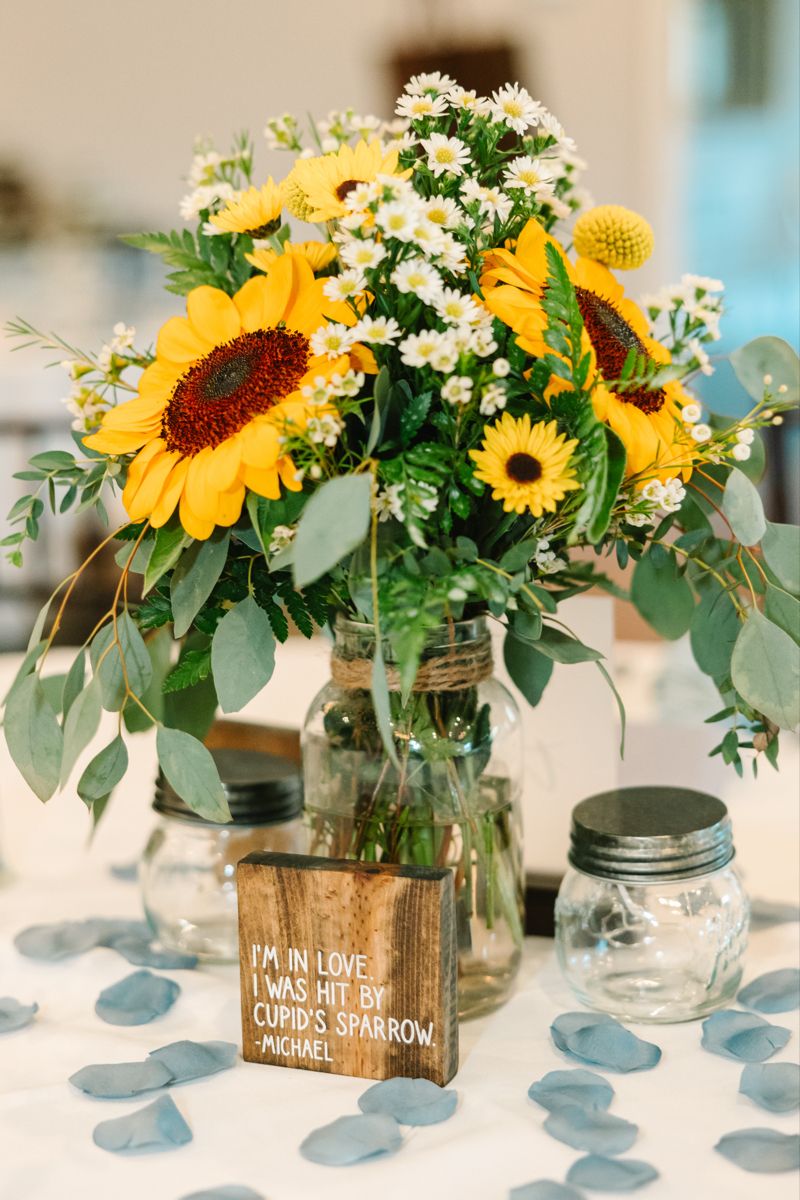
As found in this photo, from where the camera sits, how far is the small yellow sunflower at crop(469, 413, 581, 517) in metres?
0.59

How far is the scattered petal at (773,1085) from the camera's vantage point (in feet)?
2.10

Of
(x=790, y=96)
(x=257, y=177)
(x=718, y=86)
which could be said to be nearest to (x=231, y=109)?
(x=257, y=177)

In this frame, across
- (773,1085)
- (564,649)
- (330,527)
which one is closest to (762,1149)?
(773,1085)

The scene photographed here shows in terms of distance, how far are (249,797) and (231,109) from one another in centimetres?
387

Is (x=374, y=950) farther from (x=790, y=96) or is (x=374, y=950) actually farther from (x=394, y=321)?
(x=790, y=96)

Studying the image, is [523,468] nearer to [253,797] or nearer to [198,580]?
[198,580]

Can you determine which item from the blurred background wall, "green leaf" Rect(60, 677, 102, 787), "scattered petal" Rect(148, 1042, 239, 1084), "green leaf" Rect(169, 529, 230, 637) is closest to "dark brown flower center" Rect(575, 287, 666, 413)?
"green leaf" Rect(169, 529, 230, 637)

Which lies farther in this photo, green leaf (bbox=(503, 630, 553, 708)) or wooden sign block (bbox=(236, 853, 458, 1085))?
green leaf (bbox=(503, 630, 553, 708))

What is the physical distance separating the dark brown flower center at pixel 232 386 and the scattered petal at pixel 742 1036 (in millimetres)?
443

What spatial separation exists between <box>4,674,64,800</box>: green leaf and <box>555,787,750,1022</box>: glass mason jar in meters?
0.32

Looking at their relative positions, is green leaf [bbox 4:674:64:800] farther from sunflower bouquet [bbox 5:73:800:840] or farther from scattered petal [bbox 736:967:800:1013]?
scattered petal [bbox 736:967:800:1013]

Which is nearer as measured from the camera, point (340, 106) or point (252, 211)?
point (252, 211)

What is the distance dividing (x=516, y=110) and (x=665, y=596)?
33 cm

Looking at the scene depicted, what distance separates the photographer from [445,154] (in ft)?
2.09
